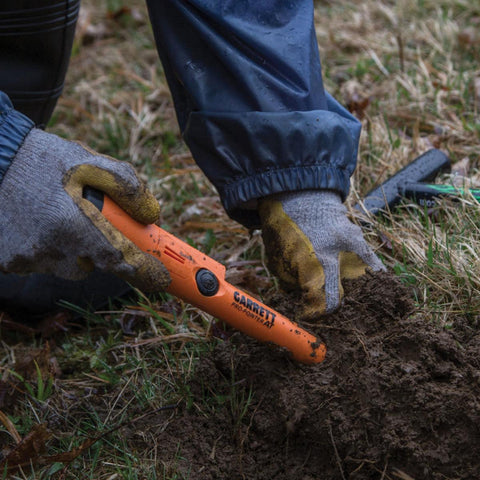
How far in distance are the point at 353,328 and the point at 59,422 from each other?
101 centimetres

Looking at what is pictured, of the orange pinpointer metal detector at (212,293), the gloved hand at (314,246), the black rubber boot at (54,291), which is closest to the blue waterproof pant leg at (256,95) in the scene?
the gloved hand at (314,246)

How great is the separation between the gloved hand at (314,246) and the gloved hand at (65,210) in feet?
1.57

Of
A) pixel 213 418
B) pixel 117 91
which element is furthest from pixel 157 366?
pixel 117 91

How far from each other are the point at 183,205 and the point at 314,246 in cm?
121

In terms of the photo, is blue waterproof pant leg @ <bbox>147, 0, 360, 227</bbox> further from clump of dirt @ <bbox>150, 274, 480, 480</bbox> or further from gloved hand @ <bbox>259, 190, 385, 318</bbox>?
clump of dirt @ <bbox>150, 274, 480, 480</bbox>

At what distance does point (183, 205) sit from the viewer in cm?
286

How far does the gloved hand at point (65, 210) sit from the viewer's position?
4.79 ft

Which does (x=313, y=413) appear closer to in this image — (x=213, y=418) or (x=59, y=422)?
(x=213, y=418)

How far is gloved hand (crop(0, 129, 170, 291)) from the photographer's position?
1.46 metres

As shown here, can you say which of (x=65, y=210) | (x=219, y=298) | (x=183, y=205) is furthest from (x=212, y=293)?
(x=183, y=205)

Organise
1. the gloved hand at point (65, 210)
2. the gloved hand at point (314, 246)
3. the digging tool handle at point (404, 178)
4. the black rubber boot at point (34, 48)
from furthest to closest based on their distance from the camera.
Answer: the digging tool handle at point (404, 178), the black rubber boot at point (34, 48), the gloved hand at point (314, 246), the gloved hand at point (65, 210)

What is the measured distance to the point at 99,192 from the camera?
1.52m

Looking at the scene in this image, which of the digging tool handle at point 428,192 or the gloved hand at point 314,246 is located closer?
the gloved hand at point 314,246

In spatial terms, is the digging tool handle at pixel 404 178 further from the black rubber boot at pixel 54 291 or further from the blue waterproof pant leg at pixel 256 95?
the black rubber boot at pixel 54 291
